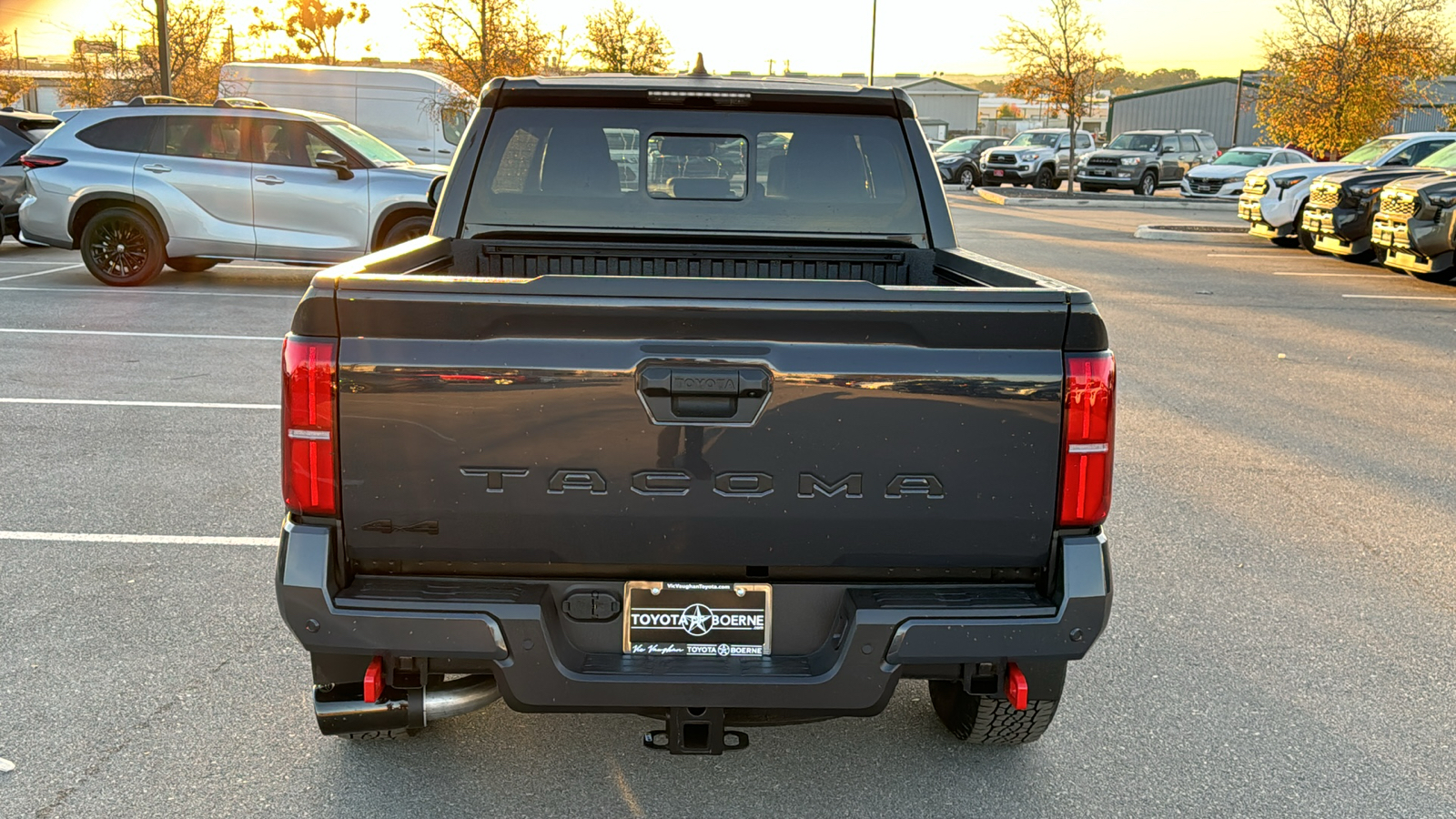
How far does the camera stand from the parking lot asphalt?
338 cm

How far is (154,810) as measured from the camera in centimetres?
321

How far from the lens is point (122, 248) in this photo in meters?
13.4

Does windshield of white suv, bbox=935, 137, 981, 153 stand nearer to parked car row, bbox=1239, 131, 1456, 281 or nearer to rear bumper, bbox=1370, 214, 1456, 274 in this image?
parked car row, bbox=1239, 131, 1456, 281

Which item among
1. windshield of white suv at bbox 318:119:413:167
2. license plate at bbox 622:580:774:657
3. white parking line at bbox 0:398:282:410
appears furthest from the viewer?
windshield of white suv at bbox 318:119:413:167

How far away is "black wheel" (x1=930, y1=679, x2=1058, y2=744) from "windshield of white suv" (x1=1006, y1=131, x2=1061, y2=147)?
128ft

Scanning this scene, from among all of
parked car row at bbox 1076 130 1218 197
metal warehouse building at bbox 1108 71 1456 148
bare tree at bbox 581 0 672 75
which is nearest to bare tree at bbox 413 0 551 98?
bare tree at bbox 581 0 672 75

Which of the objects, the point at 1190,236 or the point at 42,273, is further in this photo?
the point at 1190,236

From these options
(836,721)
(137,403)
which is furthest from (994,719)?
(137,403)

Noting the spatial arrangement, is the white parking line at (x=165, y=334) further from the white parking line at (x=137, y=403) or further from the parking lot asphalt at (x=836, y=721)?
the white parking line at (x=137, y=403)

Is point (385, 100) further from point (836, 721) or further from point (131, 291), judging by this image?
point (836, 721)

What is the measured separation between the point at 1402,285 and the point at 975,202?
17.6m

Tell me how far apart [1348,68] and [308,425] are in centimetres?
3449

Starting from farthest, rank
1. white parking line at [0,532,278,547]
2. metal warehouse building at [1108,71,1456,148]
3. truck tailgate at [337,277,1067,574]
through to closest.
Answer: metal warehouse building at [1108,71,1456,148]
white parking line at [0,532,278,547]
truck tailgate at [337,277,1067,574]

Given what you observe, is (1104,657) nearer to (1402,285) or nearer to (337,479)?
(337,479)
